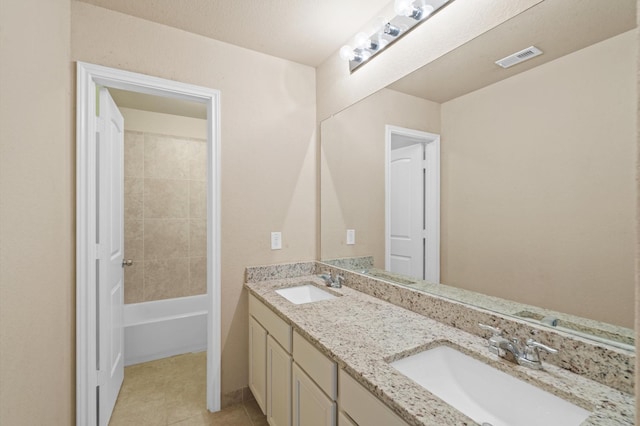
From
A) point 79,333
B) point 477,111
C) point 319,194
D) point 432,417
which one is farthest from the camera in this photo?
point 319,194

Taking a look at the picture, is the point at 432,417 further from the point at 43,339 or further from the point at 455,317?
the point at 43,339

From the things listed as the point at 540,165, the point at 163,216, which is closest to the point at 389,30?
the point at 540,165

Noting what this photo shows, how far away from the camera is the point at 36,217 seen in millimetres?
A: 1146

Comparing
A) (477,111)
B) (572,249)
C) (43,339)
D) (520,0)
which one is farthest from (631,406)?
(43,339)

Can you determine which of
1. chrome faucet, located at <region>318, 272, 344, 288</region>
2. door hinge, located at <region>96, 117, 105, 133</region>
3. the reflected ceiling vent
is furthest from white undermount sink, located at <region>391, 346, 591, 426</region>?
door hinge, located at <region>96, 117, 105, 133</region>

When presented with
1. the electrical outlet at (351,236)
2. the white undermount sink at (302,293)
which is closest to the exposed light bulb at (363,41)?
the electrical outlet at (351,236)

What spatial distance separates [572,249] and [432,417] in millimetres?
674

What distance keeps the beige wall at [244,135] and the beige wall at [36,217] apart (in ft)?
1.11

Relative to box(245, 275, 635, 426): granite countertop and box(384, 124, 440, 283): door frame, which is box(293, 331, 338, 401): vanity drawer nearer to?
box(245, 275, 635, 426): granite countertop

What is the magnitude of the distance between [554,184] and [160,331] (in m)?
3.05

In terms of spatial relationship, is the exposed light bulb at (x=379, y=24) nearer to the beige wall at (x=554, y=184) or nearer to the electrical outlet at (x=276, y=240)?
the beige wall at (x=554, y=184)

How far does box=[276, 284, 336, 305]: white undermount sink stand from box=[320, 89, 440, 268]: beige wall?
284 millimetres

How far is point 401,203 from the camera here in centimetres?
159

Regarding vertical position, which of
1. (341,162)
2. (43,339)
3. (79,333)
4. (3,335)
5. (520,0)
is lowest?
(79,333)
